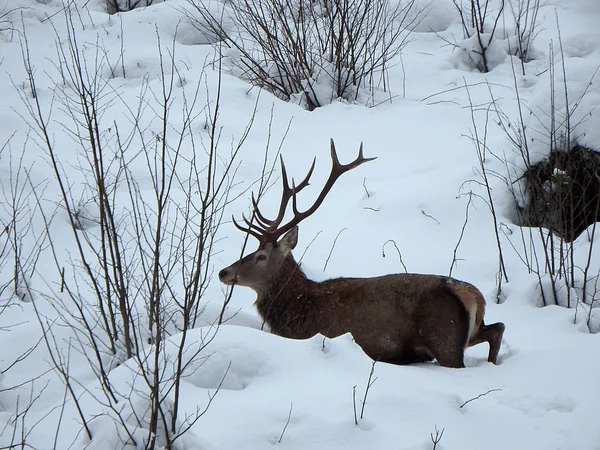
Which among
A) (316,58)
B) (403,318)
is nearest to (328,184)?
(403,318)

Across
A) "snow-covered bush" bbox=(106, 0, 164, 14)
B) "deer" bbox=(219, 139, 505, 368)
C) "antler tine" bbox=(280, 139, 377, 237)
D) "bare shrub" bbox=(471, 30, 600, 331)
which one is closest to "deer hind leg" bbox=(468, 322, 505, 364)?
"deer" bbox=(219, 139, 505, 368)

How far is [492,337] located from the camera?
173 inches

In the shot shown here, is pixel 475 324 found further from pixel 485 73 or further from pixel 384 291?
pixel 485 73

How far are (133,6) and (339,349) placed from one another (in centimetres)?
1103

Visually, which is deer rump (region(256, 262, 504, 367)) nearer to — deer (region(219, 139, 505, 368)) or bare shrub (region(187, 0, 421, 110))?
deer (region(219, 139, 505, 368))

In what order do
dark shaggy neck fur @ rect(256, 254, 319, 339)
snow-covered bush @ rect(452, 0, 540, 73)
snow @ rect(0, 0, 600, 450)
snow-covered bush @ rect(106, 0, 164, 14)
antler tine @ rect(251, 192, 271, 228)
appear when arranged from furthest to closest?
snow-covered bush @ rect(106, 0, 164, 14) → snow-covered bush @ rect(452, 0, 540, 73) → dark shaggy neck fur @ rect(256, 254, 319, 339) → antler tine @ rect(251, 192, 271, 228) → snow @ rect(0, 0, 600, 450)

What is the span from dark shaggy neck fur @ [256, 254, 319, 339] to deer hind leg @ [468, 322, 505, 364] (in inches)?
46.4

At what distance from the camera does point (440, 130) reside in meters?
8.73

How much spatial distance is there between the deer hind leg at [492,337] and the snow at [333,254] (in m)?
0.11

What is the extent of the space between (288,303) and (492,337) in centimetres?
162

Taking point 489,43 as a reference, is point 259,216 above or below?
below

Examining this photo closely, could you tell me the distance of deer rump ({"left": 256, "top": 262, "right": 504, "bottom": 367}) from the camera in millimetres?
4344

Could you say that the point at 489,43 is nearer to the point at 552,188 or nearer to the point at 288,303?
the point at 552,188

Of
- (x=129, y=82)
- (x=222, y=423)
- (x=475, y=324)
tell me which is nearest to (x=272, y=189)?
(x=129, y=82)
